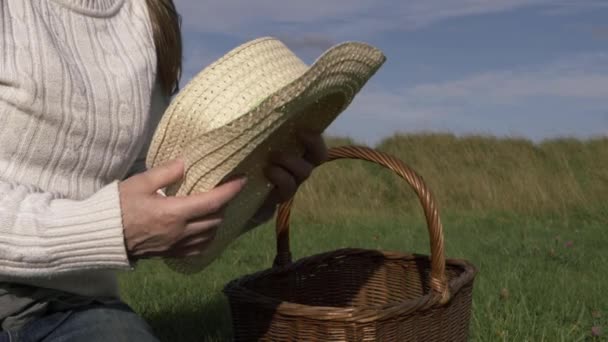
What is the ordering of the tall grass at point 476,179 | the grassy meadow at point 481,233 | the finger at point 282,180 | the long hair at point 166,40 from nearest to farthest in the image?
the finger at point 282,180 → the long hair at point 166,40 → the grassy meadow at point 481,233 → the tall grass at point 476,179

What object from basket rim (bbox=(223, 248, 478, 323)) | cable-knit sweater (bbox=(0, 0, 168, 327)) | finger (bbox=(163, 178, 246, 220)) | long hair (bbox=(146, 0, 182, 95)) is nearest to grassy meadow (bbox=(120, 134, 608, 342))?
basket rim (bbox=(223, 248, 478, 323))

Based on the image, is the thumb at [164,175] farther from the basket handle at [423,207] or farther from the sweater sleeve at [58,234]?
the basket handle at [423,207]

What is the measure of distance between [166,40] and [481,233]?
196 inches

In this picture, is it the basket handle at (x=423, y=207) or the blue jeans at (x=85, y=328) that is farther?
the basket handle at (x=423, y=207)

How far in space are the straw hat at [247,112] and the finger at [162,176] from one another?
0.06ft

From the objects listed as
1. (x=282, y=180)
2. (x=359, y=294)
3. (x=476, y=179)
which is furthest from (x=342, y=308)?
(x=476, y=179)

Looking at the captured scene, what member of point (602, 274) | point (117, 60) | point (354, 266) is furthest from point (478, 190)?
point (117, 60)

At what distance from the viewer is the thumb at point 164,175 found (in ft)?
4.77

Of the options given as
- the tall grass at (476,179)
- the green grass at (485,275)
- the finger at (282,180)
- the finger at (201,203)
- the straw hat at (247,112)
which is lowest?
the tall grass at (476,179)

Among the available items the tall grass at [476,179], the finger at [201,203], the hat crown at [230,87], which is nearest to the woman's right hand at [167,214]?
the finger at [201,203]

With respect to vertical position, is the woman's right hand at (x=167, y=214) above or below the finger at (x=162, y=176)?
below

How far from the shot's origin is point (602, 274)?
464cm

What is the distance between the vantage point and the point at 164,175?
1477mm

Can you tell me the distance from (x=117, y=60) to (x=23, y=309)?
2.10 feet
